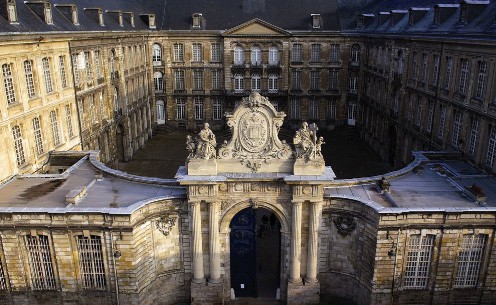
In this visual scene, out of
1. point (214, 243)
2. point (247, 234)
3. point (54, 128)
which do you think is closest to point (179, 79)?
point (54, 128)

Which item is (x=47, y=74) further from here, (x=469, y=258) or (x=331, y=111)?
(x=331, y=111)

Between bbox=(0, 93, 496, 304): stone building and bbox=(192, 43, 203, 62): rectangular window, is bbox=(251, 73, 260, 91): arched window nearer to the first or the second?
bbox=(192, 43, 203, 62): rectangular window

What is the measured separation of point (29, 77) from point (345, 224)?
24156mm

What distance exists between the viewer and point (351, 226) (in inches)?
1024

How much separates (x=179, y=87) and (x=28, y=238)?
142 feet

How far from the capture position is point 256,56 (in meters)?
63.6

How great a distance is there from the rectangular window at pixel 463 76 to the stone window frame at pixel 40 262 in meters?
29.7

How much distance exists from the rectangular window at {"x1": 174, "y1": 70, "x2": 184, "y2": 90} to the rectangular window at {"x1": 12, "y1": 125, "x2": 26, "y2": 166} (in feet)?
115

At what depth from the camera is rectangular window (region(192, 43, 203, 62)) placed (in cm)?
6400

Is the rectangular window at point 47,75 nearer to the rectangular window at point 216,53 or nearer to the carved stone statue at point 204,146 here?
the carved stone statue at point 204,146

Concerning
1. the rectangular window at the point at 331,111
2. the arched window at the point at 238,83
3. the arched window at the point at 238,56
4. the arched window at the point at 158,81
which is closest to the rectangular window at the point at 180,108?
the arched window at the point at 158,81

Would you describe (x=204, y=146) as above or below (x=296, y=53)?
below

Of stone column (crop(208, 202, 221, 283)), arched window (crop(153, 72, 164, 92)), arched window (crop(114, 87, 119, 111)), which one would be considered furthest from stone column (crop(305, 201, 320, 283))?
arched window (crop(153, 72, 164, 92))

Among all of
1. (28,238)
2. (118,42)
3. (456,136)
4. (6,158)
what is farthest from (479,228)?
(118,42)
